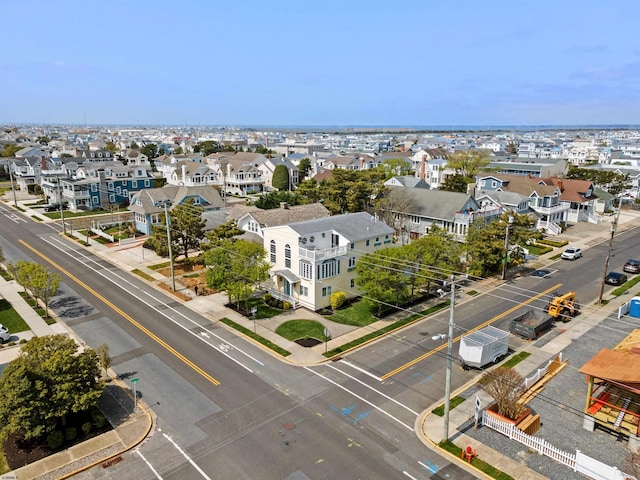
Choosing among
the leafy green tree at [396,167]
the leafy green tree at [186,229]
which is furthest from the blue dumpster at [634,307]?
the leafy green tree at [396,167]

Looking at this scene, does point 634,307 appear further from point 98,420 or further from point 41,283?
point 41,283

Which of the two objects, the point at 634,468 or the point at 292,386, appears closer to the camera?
the point at 634,468

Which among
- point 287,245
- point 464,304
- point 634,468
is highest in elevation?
point 287,245

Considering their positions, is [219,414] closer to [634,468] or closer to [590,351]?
[634,468]

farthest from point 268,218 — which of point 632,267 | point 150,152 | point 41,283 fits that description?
point 150,152

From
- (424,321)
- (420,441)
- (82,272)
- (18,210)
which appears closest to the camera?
(420,441)

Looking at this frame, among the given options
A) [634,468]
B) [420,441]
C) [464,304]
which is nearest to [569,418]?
[634,468]
